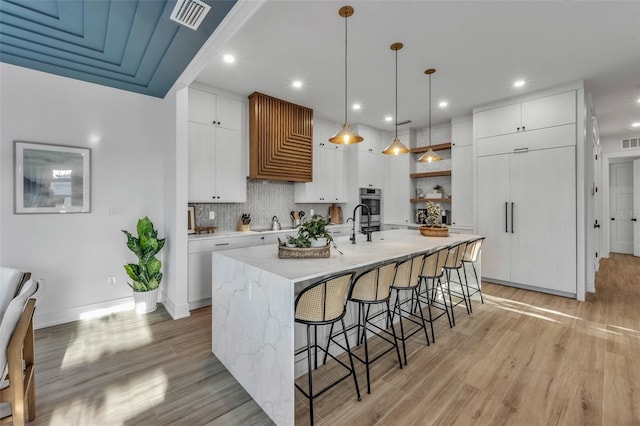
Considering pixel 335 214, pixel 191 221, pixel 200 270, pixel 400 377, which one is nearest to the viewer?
pixel 400 377

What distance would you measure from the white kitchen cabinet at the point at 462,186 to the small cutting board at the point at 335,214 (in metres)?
2.09

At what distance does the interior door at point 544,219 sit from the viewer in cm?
386

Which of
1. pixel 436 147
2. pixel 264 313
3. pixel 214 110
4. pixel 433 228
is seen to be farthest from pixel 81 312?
pixel 436 147

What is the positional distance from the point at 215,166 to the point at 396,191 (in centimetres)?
377

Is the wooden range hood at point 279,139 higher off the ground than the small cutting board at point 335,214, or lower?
higher

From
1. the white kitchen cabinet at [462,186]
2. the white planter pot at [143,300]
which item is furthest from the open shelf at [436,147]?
the white planter pot at [143,300]

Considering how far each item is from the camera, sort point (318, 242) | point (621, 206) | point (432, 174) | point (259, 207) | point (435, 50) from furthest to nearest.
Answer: point (621, 206) → point (432, 174) → point (259, 207) → point (435, 50) → point (318, 242)

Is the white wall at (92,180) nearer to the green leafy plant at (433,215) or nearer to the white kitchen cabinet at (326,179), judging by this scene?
the white kitchen cabinet at (326,179)

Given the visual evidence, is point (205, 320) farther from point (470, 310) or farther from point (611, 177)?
point (611, 177)

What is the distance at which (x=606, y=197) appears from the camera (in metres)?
6.66

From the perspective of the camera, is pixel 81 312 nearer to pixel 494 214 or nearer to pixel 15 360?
pixel 15 360

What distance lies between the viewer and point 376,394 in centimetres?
195

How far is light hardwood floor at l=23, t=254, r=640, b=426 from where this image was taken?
177 cm

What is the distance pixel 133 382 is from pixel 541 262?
5.02 metres
